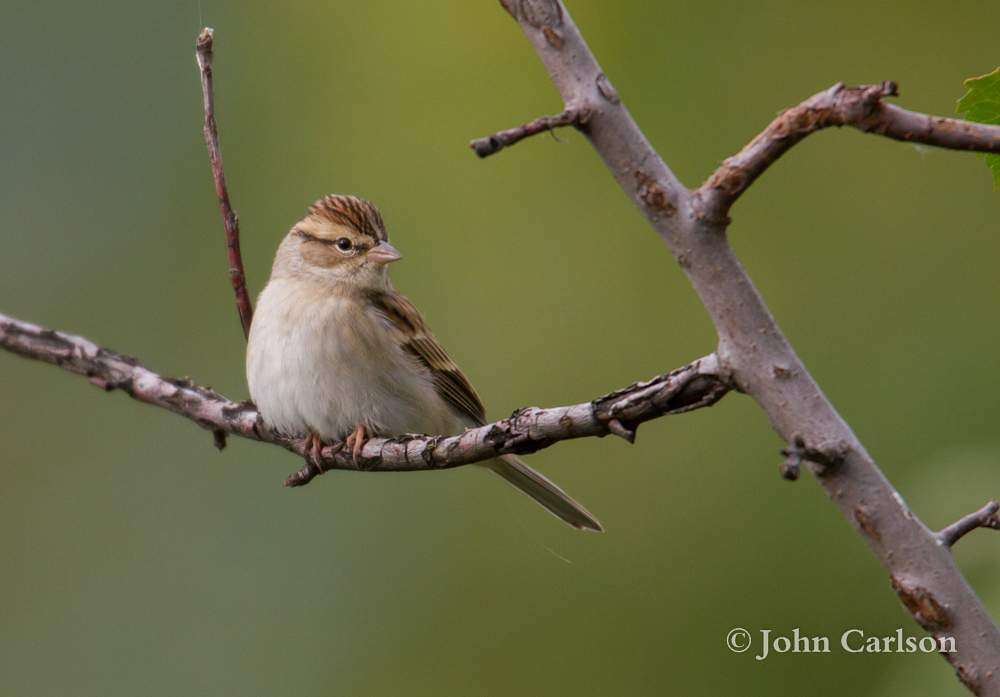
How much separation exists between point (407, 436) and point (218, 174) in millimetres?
934

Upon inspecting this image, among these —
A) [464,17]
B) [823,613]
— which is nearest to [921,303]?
[823,613]

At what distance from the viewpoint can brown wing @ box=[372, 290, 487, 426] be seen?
394 centimetres

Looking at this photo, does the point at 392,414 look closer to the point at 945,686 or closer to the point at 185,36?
the point at 945,686

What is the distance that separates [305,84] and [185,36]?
3.74ft

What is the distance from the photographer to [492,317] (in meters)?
5.54

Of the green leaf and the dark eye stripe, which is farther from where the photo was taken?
the dark eye stripe

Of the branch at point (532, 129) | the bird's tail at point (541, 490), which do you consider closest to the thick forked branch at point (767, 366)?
the branch at point (532, 129)

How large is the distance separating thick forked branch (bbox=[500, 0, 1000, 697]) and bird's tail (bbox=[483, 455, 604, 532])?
2056 mm

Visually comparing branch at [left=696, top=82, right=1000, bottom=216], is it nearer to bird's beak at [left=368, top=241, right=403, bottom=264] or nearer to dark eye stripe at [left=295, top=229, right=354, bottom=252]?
bird's beak at [left=368, top=241, right=403, bottom=264]

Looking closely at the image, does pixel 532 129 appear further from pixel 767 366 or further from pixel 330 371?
pixel 330 371

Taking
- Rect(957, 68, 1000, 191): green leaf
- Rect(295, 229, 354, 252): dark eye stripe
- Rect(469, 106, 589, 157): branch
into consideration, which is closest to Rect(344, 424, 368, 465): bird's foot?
Rect(295, 229, 354, 252): dark eye stripe

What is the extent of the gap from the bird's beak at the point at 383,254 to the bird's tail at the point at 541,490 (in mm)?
946

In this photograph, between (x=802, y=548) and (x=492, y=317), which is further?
(x=492, y=317)

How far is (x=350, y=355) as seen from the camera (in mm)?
3627
